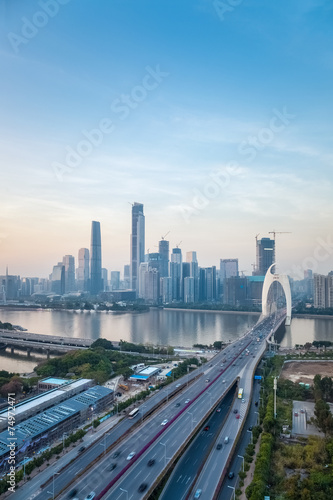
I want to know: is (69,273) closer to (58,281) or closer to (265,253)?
(58,281)

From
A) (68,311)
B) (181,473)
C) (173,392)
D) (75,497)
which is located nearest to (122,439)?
(181,473)

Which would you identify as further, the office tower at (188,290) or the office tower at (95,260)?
the office tower at (95,260)

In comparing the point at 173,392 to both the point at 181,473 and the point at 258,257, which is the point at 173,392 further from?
the point at 258,257

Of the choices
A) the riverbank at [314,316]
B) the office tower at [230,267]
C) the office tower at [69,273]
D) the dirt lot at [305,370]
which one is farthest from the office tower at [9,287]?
the dirt lot at [305,370]

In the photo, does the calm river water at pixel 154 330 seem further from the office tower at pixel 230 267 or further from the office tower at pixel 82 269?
the office tower at pixel 82 269

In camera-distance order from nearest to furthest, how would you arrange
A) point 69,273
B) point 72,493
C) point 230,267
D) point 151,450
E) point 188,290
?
point 72,493, point 151,450, point 188,290, point 230,267, point 69,273

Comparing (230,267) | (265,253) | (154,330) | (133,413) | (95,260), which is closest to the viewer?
(133,413)

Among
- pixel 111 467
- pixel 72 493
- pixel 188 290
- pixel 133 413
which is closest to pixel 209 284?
pixel 188 290

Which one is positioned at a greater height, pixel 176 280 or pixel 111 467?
pixel 176 280
